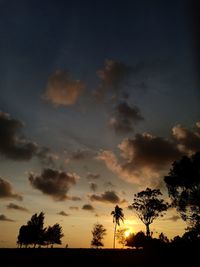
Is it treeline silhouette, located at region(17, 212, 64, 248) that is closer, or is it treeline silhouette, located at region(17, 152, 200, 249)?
treeline silhouette, located at region(17, 152, 200, 249)

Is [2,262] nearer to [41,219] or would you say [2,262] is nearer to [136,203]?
[136,203]

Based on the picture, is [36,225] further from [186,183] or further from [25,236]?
[186,183]

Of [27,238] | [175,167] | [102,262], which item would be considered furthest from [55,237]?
[102,262]

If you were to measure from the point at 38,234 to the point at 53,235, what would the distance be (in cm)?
1010

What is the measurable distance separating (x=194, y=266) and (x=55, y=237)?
280 ft

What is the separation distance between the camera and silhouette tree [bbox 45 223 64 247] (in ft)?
311

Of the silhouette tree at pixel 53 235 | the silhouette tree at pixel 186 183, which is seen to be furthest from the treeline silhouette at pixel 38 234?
the silhouette tree at pixel 186 183

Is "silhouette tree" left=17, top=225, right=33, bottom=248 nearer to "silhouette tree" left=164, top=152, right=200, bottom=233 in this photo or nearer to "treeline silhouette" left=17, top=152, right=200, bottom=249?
"treeline silhouette" left=17, top=152, right=200, bottom=249

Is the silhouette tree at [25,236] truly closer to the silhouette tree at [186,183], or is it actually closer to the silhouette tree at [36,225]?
the silhouette tree at [36,225]

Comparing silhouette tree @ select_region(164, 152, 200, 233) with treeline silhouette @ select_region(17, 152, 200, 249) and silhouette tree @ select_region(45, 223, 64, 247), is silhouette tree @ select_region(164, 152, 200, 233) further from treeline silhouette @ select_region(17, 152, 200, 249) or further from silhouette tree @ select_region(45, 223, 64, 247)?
silhouette tree @ select_region(45, 223, 64, 247)

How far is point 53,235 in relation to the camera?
96750 millimetres

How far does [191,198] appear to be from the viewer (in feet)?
123

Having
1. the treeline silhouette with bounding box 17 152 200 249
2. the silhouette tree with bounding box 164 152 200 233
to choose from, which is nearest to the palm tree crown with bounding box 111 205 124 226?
the treeline silhouette with bounding box 17 152 200 249

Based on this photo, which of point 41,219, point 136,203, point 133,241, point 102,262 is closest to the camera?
point 102,262
